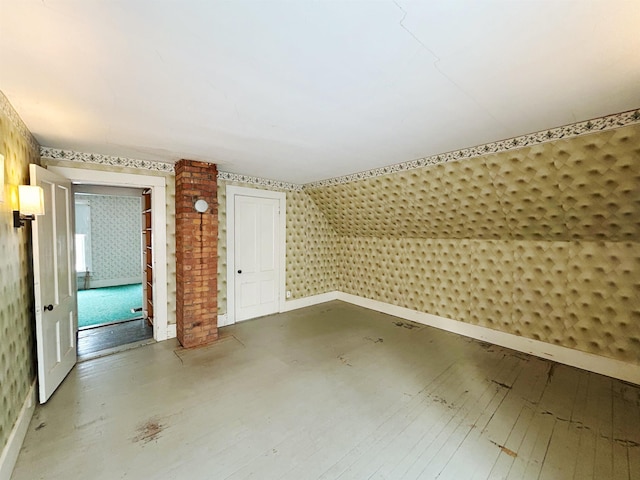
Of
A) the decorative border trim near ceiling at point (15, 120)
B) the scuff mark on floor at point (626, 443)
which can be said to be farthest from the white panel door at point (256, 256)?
the scuff mark on floor at point (626, 443)

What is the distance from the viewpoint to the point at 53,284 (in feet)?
8.05

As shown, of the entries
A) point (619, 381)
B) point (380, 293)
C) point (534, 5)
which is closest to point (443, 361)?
point (619, 381)

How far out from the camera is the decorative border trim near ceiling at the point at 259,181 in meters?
4.05

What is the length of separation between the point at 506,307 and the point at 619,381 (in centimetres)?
114

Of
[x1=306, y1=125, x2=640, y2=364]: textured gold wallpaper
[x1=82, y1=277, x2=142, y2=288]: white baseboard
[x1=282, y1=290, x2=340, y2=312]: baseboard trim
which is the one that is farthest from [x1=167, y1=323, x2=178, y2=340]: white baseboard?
[x1=82, y1=277, x2=142, y2=288]: white baseboard

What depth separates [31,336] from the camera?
234 cm

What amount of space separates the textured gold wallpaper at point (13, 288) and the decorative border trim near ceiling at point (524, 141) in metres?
3.49

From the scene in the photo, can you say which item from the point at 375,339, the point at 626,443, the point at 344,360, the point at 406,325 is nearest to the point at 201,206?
the point at 344,360

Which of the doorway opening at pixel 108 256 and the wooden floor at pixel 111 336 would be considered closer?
the wooden floor at pixel 111 336

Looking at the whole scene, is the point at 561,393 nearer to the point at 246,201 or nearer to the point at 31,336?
the point at 246,201

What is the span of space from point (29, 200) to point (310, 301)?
4.23 m

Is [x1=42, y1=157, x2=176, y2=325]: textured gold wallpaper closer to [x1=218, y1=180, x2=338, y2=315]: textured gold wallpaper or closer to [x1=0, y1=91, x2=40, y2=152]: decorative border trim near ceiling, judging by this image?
[x1=0, y1=91, x2=40, y2=152]: decorative border trim near ceiling

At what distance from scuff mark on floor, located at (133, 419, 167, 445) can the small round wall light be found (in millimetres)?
2266

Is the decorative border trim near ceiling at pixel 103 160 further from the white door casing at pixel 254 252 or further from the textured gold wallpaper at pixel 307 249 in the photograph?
the textured gold wallpaper at pixel 307 249
